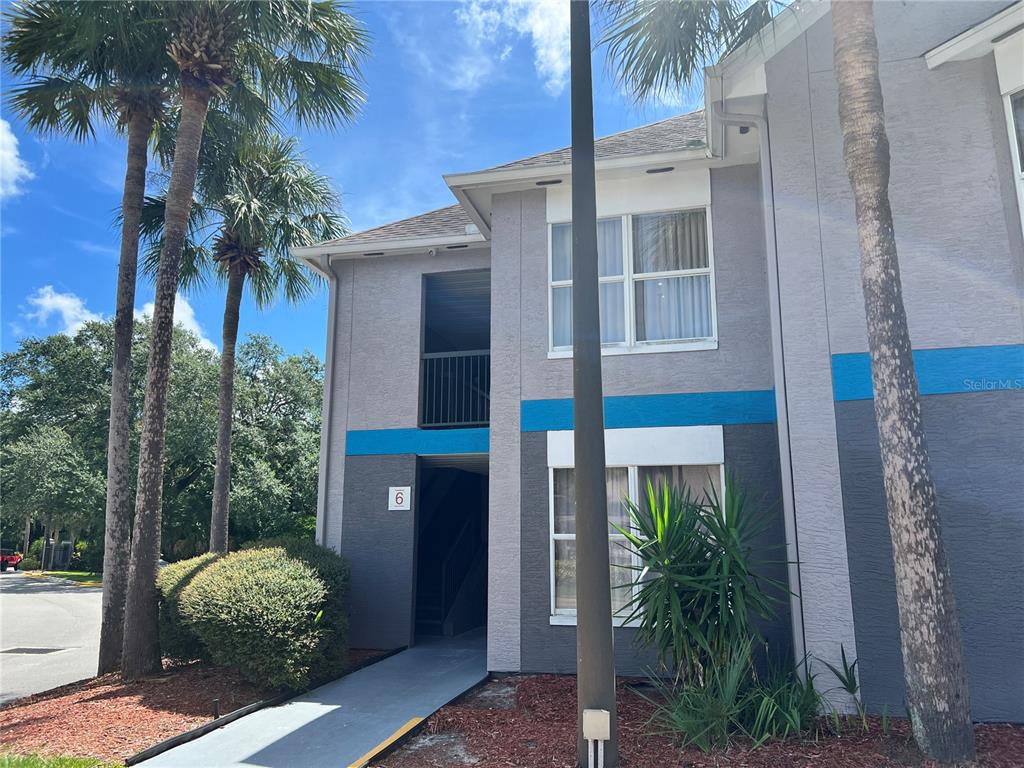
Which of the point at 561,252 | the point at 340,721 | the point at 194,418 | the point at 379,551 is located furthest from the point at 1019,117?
the point at 194,418

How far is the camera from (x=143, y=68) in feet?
33.5

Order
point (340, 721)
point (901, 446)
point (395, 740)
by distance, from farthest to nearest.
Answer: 1. point (340, 721)
2. point (395, 740)
3. point (901, 446)

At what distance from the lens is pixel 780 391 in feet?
25.0

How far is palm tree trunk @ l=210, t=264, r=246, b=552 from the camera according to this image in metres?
13.7

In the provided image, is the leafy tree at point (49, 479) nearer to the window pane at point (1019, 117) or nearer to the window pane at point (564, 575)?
the window pane at point (564, 575)

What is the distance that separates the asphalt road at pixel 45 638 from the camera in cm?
1022

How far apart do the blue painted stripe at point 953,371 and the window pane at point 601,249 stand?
3192 mm

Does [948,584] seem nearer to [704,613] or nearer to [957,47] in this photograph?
[704,613]

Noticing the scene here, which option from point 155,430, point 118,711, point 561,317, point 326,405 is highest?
point 561,317

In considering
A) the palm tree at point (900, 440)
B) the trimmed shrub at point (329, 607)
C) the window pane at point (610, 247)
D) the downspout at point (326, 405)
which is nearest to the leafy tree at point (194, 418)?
the downspout at point (326, 405)

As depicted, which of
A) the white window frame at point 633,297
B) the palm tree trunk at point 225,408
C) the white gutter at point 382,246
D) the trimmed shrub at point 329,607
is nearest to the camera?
the trimmed shrub at point 329,607

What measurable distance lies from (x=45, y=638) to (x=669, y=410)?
13.5m

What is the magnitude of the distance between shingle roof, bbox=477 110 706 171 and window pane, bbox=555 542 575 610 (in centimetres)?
488

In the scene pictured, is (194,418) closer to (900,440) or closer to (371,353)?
(371,353)
